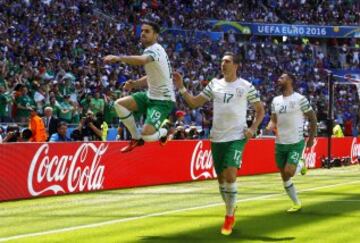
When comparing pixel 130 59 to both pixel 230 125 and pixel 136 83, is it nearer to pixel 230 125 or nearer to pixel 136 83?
pixel 136 83

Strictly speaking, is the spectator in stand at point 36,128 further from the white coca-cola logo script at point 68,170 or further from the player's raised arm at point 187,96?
the player's raised arm at point 187,96

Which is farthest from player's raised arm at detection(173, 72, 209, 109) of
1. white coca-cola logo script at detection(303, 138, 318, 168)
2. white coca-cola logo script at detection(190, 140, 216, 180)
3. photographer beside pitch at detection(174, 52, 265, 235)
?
white coca-cola logo script at detection(303, 138, 318, 168)

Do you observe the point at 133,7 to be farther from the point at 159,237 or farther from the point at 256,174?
the point at 159,237

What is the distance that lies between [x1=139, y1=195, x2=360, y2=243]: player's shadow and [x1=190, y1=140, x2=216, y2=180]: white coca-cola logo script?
7.08 meters

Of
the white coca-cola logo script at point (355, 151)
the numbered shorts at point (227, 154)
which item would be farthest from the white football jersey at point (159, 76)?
the white coca-cola logo script at point (355, 151)

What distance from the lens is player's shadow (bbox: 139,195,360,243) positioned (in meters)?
9.20

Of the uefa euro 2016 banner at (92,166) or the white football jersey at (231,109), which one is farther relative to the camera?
the uefa euro 2016 banner at (92,166)

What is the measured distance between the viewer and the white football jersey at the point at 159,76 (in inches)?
386

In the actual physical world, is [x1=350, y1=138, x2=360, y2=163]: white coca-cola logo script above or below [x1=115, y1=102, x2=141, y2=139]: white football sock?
below

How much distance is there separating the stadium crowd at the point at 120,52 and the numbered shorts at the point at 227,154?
8.12m

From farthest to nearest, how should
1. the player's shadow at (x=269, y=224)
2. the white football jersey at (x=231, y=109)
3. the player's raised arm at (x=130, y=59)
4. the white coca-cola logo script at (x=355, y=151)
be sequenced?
the white coca-cola logo script at (x=355, y=151), the white football jersey at (x=231, y=109), the player's shadow at (x=269, y=224), the player's raised arm at (x=130, y=59)

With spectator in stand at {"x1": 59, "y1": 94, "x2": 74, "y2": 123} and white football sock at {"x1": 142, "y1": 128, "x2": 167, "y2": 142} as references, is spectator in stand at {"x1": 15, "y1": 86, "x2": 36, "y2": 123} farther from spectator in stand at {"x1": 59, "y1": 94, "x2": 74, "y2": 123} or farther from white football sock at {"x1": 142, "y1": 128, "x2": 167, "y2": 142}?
white football sock at {"x1": 142, "y1": 128, "x2": 167, "y2": 142}

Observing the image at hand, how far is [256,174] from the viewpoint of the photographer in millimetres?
25156

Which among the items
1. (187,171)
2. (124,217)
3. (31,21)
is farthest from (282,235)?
(31,21)
